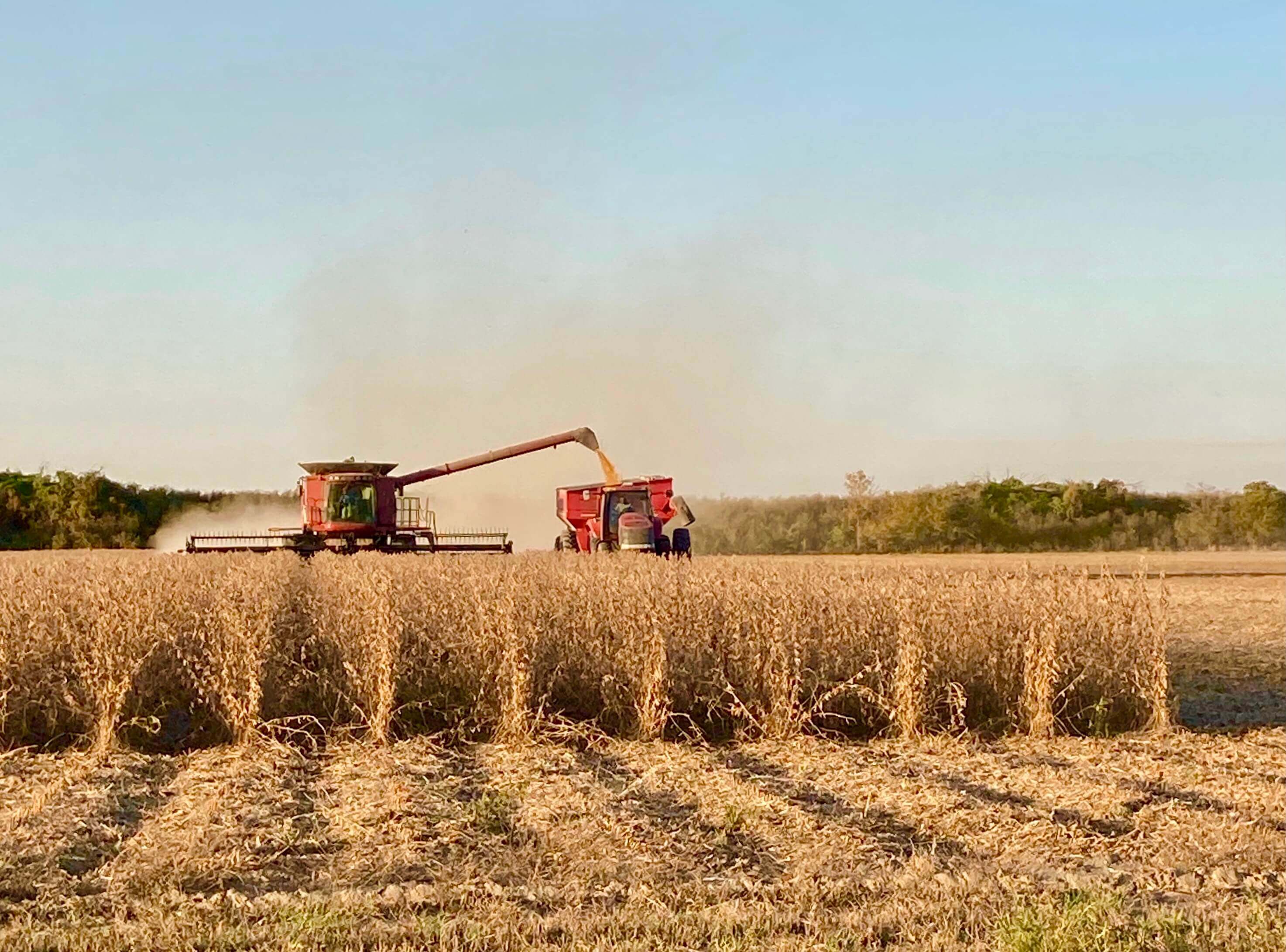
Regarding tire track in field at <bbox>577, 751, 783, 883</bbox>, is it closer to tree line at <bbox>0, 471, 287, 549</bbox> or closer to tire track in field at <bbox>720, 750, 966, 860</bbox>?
tire track in field at <bbox>720, 750, 966, 860</bbox>

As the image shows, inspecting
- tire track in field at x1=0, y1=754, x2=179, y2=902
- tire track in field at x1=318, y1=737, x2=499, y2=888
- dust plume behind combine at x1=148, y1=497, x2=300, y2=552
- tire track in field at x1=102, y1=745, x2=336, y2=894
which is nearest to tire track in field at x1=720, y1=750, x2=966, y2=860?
tire track in field at x1=318, y1=737, x2=499, y2=888

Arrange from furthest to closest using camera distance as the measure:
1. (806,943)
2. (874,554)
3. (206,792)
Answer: (874,554) → (206,792) → (806,943)

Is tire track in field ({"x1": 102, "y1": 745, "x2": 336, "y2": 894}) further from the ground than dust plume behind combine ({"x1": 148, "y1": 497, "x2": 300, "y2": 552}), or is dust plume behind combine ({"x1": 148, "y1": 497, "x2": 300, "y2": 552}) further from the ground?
dust plume behind combine ({"x1": 148, "y1": 497, "x2": 300, "y2": 552})

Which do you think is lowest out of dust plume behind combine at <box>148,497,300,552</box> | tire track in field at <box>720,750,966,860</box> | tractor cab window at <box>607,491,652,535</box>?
tire track in field at <box>720,750,966,860</box>

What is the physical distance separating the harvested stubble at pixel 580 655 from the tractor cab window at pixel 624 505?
1223 centimetres

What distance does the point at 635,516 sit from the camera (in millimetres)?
22125

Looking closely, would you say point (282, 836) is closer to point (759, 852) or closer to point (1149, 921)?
point (759, 852)

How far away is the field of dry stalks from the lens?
5.34m

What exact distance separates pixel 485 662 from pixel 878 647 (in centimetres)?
301

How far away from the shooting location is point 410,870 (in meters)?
6.10

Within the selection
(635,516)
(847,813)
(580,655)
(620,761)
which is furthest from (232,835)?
(635,516)

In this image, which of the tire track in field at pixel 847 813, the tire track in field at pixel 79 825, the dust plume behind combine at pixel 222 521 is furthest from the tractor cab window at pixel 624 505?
the dust plume behind combine at pixel 222 521

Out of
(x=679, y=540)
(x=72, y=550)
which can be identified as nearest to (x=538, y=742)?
(x=679, y=540)

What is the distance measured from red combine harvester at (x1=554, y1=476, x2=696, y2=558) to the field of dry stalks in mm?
8661
